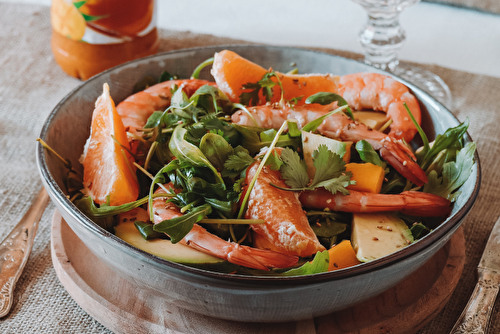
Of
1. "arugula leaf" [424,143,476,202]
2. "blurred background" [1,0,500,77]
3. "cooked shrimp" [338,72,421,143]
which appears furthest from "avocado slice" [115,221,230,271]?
"blurred background" [1,0,500,77]

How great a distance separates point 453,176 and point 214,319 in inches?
32.6

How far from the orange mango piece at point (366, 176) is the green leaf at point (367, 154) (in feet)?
0.05

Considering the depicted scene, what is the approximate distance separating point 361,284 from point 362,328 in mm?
250

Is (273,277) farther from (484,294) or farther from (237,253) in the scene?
(484,294)

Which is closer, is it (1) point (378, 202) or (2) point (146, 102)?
(1) point (378, 202)

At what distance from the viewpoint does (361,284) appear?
107 centimetres

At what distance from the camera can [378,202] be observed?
1.30m

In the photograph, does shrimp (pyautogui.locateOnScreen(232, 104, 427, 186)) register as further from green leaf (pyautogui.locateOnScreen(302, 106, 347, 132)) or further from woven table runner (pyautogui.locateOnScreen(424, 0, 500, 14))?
woven table runner (pyautogui.locateOnScreen(424, 0, 500, 14))

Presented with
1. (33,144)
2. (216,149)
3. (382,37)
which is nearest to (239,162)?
(216,149)

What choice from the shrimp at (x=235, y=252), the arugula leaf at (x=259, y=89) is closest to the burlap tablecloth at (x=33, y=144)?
the shrimp at (x=235, y=252)

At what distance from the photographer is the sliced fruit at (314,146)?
1.36m

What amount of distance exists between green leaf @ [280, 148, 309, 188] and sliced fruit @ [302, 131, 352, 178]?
0.06 metres

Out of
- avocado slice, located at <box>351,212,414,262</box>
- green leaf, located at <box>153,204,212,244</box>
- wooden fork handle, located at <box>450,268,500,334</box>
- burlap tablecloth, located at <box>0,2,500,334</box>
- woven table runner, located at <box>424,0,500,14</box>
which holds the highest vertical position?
green leaf, located at <box>153,204,212,244</box>

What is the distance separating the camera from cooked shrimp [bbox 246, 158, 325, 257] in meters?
1.15
